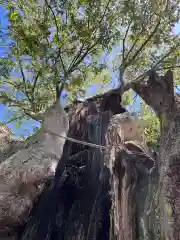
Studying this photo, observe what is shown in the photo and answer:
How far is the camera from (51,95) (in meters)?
5.46

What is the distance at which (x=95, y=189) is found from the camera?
4.12 meters

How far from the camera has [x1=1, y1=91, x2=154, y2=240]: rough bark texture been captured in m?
2.95

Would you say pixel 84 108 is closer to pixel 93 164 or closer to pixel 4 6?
pixel 93 164

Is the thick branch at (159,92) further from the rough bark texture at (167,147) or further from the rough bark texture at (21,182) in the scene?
the rough bark texture at (21,182)

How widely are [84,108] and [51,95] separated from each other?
2.00 ft

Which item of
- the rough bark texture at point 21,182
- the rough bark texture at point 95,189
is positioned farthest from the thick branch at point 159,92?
the rough bark texture at point 21,182

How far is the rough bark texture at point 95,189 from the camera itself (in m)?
2.95

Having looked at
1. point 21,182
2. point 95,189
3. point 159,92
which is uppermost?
point 159,92

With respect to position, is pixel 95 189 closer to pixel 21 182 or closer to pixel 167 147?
pixel 21 182

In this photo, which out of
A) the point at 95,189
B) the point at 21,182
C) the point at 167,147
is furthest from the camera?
the point at 95,189

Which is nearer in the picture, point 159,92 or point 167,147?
point 167,147

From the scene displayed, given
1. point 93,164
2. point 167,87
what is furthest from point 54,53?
point 167,87

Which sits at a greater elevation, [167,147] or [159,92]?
[159,92]

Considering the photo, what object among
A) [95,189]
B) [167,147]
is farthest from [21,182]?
[167,147]
